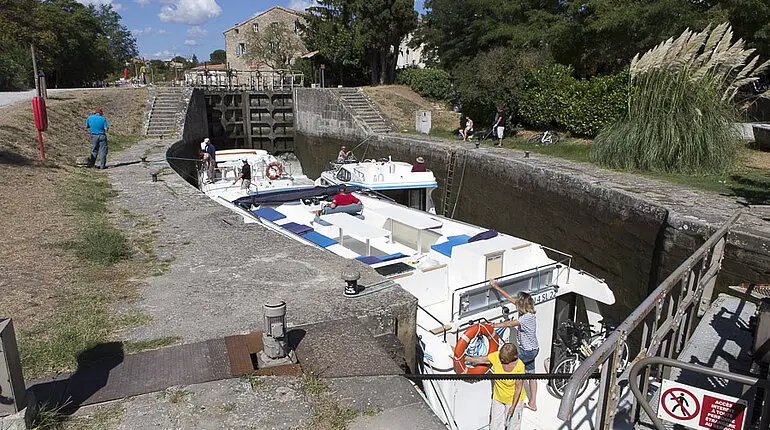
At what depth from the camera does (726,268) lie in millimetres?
6914

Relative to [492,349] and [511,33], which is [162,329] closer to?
[492,349]

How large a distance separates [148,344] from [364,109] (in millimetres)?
21912

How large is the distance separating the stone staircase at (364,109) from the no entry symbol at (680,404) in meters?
20.5

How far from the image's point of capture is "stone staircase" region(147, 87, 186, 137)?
18.9 metres

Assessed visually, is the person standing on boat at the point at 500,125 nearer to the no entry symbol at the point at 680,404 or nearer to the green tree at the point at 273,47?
the no entry symbol at the point at 680,404

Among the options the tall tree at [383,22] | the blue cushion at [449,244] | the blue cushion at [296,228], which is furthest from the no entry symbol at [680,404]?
the tall tree at [383,22]

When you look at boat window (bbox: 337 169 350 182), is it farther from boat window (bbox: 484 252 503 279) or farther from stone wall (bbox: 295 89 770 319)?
boat window (bbox: 484 252 503 279)

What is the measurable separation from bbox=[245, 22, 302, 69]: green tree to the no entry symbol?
40891 millimetres

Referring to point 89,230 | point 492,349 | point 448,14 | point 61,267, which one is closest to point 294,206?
point 89,230

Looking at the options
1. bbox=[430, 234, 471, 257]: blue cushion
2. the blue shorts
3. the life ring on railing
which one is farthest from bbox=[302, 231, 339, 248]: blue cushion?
the life ring on railing

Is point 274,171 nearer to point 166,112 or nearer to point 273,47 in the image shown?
point 166,112

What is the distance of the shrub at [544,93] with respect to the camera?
16.4 m

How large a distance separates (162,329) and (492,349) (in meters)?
2.80

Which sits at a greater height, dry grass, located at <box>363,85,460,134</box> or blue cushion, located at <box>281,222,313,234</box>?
dry grass, located at <box>363,85,460,134</box>
